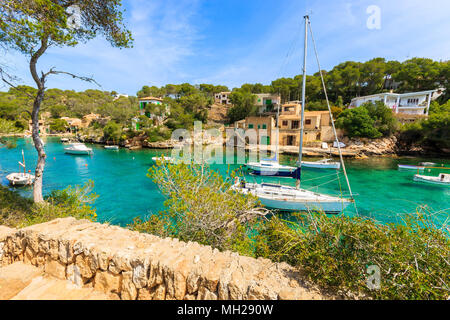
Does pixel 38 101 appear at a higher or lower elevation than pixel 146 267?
higher

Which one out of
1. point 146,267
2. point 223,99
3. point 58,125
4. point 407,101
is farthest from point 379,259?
point 58,125

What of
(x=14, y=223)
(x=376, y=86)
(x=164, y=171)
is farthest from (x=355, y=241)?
(x=376, y=86)

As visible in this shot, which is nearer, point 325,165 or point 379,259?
point 379,259

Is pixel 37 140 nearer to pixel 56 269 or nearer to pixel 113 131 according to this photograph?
pixel 56 269

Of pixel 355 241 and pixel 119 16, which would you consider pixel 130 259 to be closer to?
pixel 355 241

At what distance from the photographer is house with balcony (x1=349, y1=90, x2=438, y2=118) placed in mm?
33469

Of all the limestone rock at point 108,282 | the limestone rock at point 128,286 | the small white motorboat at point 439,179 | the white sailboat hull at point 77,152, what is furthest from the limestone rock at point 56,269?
the white sailboat hull at point 77,152

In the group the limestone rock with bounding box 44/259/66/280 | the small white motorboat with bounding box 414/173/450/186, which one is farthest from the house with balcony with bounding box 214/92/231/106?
the limestone rock with bounding box 44/259/66/280

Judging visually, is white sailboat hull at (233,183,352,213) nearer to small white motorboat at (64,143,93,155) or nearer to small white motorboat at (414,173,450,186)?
small white motorboat at (414,173,450,186)

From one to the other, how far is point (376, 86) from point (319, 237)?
5586cm

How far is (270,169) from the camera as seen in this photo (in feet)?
59.8

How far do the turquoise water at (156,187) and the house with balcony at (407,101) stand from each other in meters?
13.8

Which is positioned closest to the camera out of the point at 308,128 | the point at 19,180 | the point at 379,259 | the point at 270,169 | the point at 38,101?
the point at 379,259
